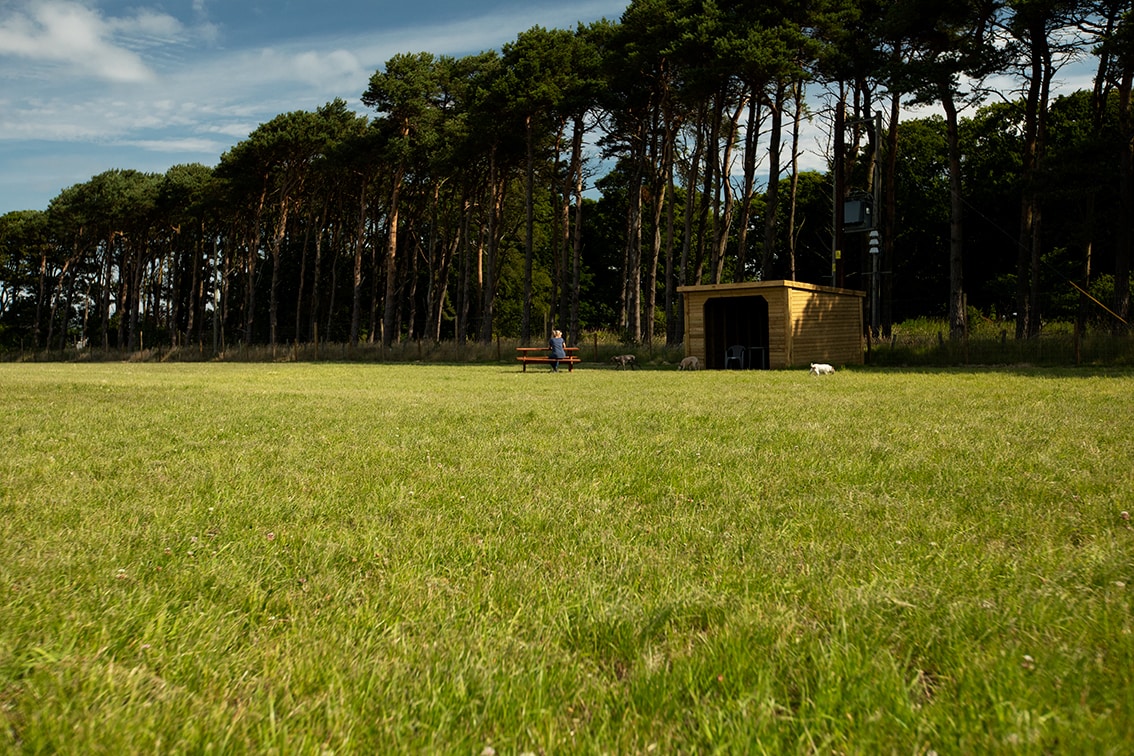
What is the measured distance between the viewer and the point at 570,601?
2537mm

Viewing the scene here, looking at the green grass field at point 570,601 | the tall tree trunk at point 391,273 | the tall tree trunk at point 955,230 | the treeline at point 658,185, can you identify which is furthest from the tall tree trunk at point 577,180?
the green grass field at point 570,601

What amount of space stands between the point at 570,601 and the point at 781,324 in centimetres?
2081

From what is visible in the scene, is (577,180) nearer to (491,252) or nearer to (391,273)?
(491,252)

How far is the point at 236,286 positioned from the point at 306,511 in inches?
2669

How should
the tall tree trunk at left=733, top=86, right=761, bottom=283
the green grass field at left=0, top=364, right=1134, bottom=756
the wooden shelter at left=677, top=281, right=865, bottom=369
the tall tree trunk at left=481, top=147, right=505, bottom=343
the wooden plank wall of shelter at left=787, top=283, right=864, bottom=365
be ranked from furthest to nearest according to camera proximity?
the tall tree trunk at left=481, top=147, right=505, bottom=343, the tall tree trunk at left=733, top=86, right=761, bottom=283, the wooden plank wall of shelter at left=787, top=283, right=864, bottom=365, the wooden shelter at left=677, top=281, right=865, bottom=369, the green grass field at left=0, top=364, right=1134, bottom=756

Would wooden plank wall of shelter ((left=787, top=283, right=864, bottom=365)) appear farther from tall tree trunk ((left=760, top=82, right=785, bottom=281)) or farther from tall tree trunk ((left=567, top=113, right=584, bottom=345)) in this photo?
tall tree trunk ((left=567, top=113, right=584, bottom=345))

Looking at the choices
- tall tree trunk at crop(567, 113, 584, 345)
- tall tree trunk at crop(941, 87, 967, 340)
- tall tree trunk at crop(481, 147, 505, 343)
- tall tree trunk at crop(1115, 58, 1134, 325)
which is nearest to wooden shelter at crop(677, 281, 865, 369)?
tall tree trunk at crop(941, 87, 967, 340)

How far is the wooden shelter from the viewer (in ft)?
73.1

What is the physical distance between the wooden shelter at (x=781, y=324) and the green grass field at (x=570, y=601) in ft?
55.6

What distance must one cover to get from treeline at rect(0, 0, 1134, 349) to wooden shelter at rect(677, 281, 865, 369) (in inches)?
123

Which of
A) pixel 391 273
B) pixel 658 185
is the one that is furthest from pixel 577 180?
pixel 391 273

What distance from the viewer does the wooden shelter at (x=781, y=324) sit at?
73.1ft

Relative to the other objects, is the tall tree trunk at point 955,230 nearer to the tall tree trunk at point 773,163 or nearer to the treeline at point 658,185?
the treeline at point 658,185

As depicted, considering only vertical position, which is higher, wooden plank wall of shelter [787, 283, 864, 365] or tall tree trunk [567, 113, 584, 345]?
tall tree trunk [567, 113, 584, 345]
